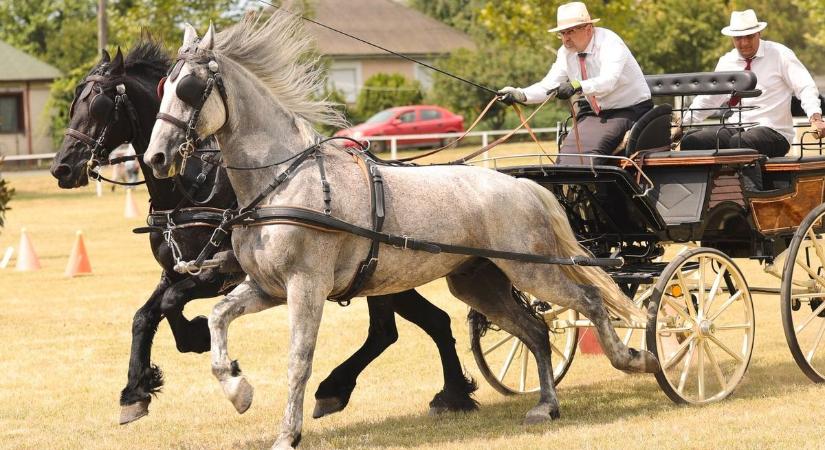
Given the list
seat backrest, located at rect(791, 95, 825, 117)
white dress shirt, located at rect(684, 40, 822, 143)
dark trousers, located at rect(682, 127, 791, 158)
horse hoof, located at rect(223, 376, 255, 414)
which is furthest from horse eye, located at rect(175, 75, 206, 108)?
seat backrest, located at rect(791, 95, 825, 117)

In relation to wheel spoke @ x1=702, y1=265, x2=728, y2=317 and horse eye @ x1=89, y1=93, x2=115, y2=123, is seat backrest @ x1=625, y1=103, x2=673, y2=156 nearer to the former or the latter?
wheel spoke @ x1=702, y1=265, x2=728, y2=317

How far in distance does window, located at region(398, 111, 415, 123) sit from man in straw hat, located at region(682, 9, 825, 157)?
30989 millimetres

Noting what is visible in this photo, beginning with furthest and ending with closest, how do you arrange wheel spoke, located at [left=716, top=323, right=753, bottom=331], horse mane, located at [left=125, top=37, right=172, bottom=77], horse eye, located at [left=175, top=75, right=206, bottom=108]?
horse mane, located at [left=125, top=37, right=172, bottom=77]
wheel spoke, located at [left=716, top=323, right=753, bottom=331]
horse eye, located at [left=175, top=75, right=206, bottom=108]

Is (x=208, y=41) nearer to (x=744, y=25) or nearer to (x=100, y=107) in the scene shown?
(x=100, y=107)

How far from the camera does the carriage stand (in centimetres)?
768

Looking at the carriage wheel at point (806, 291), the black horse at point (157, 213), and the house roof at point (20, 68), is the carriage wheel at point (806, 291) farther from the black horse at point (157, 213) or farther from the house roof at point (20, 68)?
the house roof at point (20, 68)

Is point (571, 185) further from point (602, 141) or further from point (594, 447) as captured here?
point (594, 447)

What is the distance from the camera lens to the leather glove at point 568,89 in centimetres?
759

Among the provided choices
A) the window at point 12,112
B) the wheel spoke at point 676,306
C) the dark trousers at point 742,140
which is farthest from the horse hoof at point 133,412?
the window at point 12,112

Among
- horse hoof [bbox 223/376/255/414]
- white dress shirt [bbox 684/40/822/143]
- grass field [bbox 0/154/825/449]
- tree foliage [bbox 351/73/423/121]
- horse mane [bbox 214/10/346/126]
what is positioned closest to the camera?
horse hoof [bbox 223/376/255/414]

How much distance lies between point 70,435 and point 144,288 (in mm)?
7703

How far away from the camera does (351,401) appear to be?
27.4 ft

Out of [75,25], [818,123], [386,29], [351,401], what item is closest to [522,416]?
[351,401]

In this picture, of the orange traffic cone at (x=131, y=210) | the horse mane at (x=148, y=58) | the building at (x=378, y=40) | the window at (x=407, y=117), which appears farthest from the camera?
the building at (x=378, y=40)
